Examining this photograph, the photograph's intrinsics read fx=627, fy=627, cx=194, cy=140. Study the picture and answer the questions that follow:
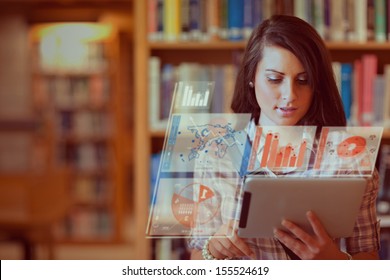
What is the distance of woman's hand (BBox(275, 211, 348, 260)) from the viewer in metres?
1.22

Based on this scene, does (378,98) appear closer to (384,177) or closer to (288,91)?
(384,177)

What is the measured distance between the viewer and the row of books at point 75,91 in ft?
16.1

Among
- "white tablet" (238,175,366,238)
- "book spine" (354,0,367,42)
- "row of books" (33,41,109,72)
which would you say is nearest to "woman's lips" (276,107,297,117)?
"white tablet" (238,175,366,238)

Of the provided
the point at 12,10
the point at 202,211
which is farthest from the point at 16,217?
the point at 202,211

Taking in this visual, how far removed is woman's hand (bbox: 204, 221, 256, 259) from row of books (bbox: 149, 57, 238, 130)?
0.46 meters

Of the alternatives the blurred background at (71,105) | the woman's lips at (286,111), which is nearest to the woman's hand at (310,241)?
the woman's lips at (286,111)

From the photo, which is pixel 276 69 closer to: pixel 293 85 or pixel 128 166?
pixel 293 85

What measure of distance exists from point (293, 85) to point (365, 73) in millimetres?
653

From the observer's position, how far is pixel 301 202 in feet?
3.97

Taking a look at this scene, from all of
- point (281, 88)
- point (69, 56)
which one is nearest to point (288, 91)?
point (281, 88)

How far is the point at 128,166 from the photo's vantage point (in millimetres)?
6020

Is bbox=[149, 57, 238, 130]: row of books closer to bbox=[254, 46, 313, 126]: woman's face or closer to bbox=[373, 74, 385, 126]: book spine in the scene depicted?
bbox=[254, 46, 313, 126]: woman's face

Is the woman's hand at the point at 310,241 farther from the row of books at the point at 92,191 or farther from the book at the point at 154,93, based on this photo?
the row of books at the point at 92,191

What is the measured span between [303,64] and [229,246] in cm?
40
